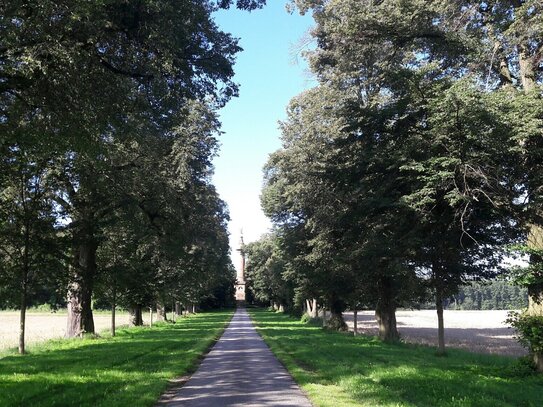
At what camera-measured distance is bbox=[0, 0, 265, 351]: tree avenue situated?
8664mm

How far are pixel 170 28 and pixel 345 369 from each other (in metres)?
9.06

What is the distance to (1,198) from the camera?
718 inches

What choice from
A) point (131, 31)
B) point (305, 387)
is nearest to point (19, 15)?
point (131, 31)

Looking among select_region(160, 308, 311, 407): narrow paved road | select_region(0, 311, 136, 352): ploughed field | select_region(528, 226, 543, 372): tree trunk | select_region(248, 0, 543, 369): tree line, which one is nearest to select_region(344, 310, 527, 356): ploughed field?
select_region(528, 226, 543, 372): tree trunk

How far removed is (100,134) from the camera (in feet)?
38.3

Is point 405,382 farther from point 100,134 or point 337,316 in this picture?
point 337,316

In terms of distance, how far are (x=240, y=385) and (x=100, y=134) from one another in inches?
257

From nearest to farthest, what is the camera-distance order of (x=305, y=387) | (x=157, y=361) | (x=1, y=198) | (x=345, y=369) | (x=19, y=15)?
(x=19, y=15)
(x=305, y=387)
(x=345, y=369)
(x=157, y=361)
(x=1, y=198)

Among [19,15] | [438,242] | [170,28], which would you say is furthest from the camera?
[438,242]

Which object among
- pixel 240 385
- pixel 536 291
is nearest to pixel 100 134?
pixel 240 385

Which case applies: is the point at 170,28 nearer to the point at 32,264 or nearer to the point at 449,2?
the point at 449,2

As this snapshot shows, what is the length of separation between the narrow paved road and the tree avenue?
5.35m

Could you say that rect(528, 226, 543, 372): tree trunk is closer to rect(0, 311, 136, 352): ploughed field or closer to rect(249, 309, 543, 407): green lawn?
rect(249, 309, 543, 407): green lawn

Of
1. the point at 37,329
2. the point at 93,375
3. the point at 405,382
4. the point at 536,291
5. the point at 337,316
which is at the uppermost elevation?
the point at 536,291
